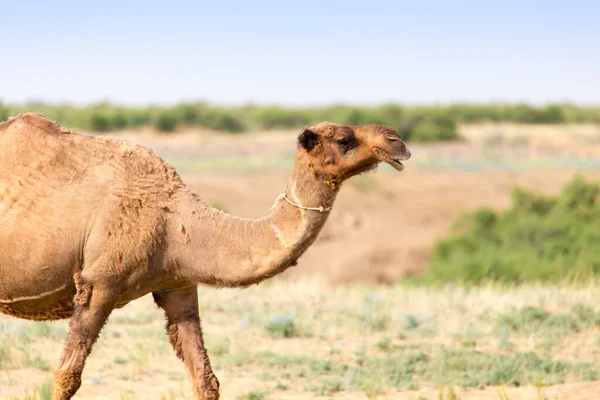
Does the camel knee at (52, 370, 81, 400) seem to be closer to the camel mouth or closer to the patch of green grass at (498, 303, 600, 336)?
the camel mouth

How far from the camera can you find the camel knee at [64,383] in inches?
279

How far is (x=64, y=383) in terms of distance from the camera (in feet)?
23.3

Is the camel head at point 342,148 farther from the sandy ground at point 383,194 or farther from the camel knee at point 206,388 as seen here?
the sandy ground at point 383,194

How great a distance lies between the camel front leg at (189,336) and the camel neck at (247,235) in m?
0.51

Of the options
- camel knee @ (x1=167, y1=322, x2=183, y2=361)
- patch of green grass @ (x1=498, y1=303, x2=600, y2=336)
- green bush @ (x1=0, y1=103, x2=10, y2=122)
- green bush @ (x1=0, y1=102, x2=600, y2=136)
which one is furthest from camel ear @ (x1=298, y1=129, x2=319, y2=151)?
green bush @ (x1=0, y1=102, x2=600, y2=136)

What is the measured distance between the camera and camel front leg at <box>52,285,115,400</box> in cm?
704

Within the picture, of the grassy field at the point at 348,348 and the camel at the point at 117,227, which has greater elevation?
the camel at the point at 117,227

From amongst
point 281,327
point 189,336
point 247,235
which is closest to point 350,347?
point 281,327

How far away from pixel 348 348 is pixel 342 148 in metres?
5.59

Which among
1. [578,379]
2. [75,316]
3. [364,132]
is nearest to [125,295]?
[75,316]

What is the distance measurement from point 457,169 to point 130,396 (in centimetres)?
3981

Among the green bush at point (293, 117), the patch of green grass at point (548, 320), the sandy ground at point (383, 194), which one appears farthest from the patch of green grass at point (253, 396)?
the green bush at point (293, 117)

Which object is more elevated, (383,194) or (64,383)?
(64,383)

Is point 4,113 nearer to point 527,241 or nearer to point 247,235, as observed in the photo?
point 247,235
